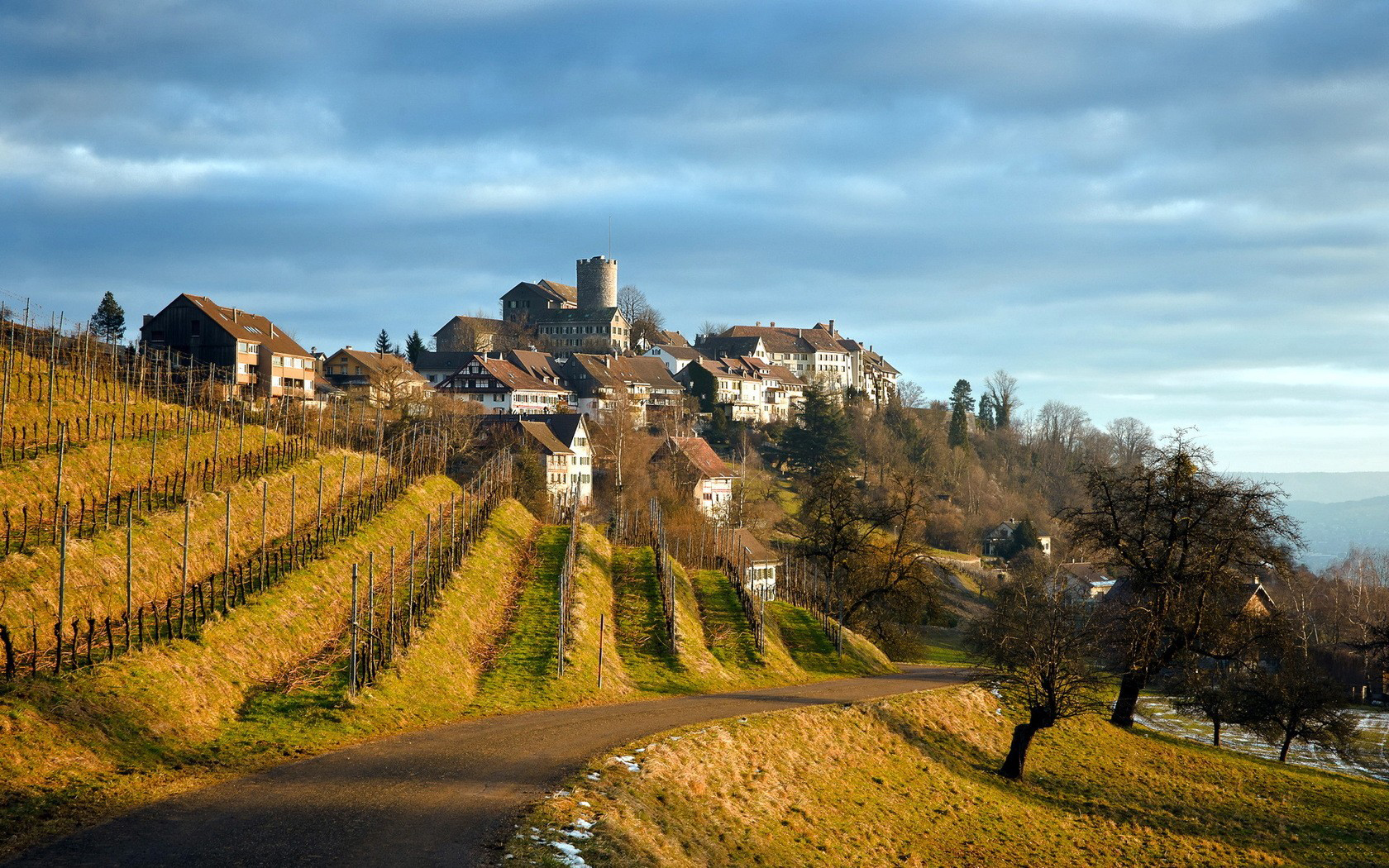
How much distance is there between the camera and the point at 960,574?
339ft

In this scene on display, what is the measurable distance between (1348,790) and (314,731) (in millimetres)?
35068

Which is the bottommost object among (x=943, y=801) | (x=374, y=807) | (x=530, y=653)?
(x=943, y=801)

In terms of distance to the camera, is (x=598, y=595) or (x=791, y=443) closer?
(x=598, y=595)

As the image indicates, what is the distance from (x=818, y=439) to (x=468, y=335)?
61254 mm

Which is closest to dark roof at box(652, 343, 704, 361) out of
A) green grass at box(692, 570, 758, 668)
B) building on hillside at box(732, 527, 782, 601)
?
building on hillside at box(732, 527, 782, 601)

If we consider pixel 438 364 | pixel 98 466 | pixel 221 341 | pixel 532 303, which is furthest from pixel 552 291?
pixel 98 466

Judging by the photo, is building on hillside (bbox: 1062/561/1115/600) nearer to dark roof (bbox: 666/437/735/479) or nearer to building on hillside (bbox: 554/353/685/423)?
dark roof (bbox: 666/437/735/479)

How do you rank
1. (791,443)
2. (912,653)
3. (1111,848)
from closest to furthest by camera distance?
(1111,848) → (912,653) → (791,443)

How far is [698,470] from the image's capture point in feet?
319

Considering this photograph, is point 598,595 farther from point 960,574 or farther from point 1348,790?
point 960,574

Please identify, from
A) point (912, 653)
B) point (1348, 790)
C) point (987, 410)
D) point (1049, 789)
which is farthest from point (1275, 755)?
point (987, 410)

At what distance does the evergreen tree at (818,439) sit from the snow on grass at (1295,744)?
51916mm

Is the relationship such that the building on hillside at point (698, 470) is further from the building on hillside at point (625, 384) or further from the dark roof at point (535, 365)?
the dark roof at point (535, 365)

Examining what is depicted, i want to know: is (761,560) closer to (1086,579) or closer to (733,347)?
(1086,579)
